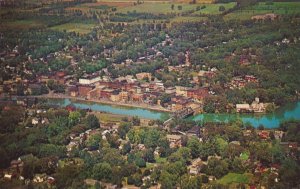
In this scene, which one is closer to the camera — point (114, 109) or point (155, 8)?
point (114, 109)

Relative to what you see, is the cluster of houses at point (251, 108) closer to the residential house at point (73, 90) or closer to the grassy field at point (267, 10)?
the residential house at point (73, 90)

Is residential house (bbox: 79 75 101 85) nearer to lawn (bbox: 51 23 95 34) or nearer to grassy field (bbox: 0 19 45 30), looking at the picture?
grassy field (bbox: 0 19 45 30)

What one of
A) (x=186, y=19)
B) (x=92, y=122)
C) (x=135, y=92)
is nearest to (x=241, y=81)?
(x=135, y=92)

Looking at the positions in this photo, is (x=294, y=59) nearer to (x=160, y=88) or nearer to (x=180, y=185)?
(x=160, y=88)

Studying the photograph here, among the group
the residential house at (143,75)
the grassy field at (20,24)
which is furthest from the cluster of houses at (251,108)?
the grassy field at (20,24)

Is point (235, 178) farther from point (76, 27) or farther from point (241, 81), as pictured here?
point (76, 27)

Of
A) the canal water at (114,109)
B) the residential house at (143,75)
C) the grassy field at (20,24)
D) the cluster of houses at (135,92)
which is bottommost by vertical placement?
the canal water at (114,109)
